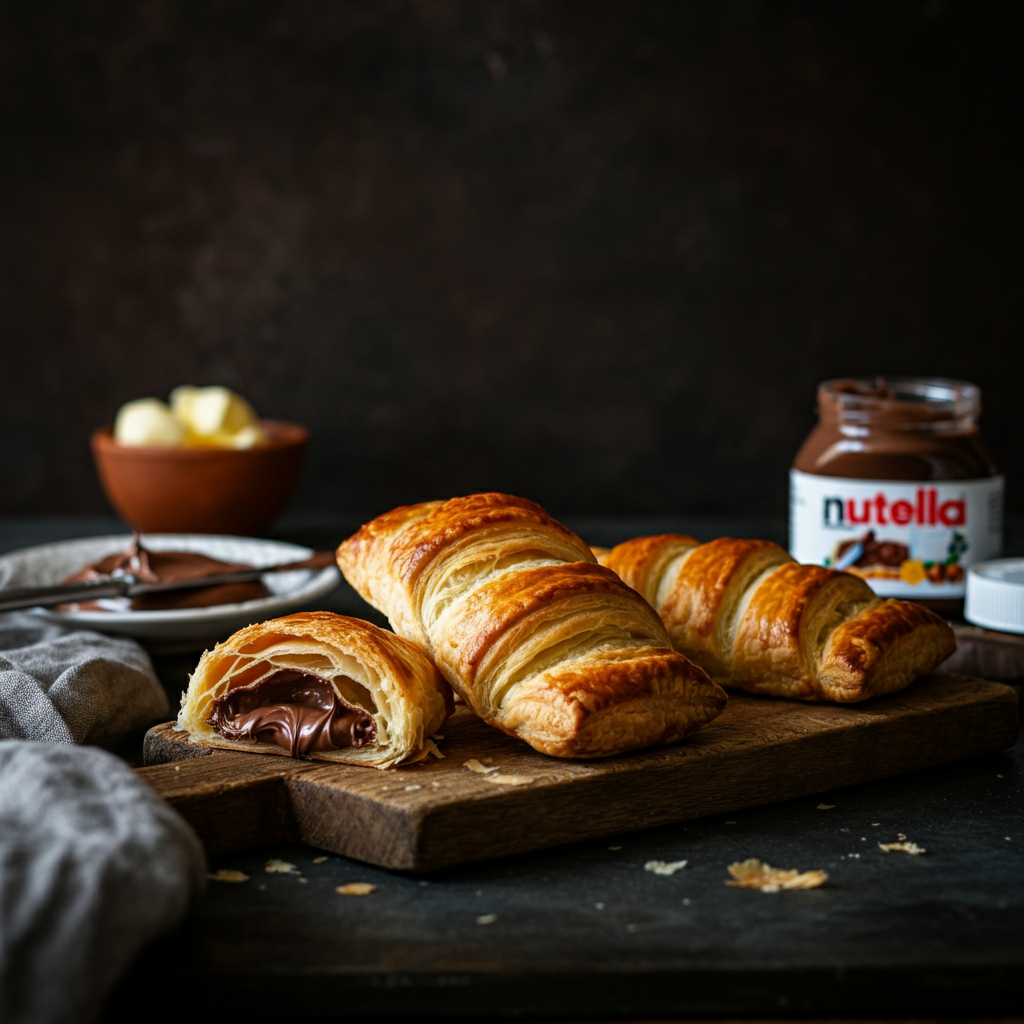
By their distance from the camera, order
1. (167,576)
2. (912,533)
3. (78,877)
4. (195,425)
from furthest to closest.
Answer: (195,425), (167,576), (912,533), (78,877)

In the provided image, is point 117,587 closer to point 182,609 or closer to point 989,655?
point 182,609

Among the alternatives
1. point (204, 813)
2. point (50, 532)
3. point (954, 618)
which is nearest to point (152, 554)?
point (204, 813)

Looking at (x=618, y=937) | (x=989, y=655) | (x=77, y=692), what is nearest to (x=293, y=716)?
(x=77, y=692)

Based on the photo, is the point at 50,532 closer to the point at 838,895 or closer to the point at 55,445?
the point at 55,445

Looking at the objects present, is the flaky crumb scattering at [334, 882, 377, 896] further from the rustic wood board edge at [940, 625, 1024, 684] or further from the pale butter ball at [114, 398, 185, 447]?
the pale butter ball at [114, 398, 185, 447]

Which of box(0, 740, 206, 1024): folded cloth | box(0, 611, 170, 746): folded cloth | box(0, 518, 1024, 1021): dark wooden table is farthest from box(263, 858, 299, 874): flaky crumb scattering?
box(0, 611, 170, 746): folded cloth

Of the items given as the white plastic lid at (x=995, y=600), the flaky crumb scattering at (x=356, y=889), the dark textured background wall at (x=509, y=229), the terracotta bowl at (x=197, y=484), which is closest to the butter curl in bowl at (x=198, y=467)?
the terracotta bowl at (x=197, y=484)
